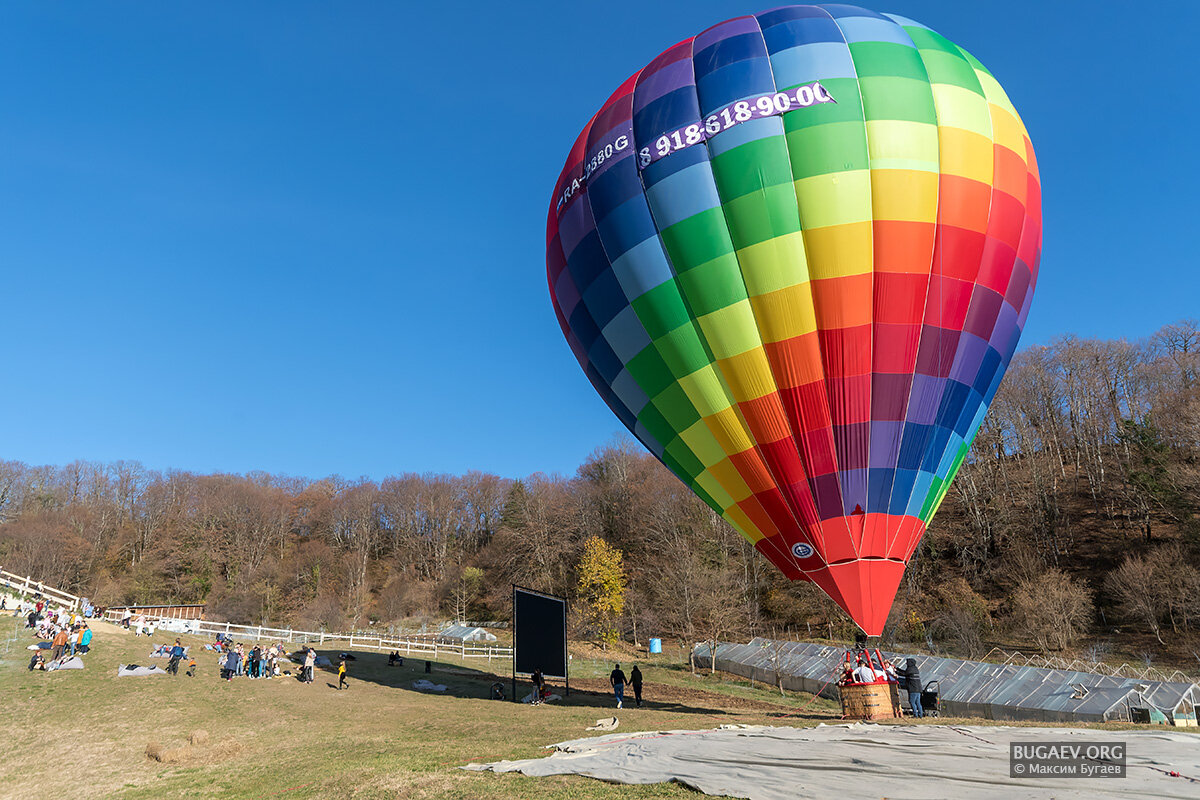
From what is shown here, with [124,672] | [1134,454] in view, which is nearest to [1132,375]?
[1134,454]

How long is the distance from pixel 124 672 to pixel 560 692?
1385 cm

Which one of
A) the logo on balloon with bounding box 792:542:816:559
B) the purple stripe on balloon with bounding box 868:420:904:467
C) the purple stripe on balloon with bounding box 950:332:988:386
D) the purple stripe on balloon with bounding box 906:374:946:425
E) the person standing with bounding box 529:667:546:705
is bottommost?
the person standing with bounding box 529:667:546:705

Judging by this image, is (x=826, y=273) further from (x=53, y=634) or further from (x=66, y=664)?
(x=53, y=634)

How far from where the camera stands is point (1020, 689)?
22.5 metres

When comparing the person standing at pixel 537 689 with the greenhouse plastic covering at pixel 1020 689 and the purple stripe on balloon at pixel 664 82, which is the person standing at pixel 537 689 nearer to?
the greenhouse plastic covering at pixel 1020 689

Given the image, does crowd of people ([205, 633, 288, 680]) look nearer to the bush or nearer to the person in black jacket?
the person in black jacket

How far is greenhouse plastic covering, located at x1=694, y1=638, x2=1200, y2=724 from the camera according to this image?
18.6 meters

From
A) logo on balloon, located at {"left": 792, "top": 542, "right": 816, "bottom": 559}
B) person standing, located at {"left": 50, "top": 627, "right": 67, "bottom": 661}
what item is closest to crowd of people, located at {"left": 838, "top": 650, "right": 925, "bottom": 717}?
logo on balloon, located at {"left": 792, "top": 542, "right": 816, "bottom": 559}

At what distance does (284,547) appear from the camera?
80375 millimetres

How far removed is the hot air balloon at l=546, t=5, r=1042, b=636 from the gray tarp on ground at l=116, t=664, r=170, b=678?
18.9m

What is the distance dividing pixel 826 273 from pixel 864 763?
9339mm

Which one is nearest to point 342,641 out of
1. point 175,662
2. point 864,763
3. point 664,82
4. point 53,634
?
point 53,634

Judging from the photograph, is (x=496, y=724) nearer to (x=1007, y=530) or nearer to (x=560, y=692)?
(x=560, y=692)

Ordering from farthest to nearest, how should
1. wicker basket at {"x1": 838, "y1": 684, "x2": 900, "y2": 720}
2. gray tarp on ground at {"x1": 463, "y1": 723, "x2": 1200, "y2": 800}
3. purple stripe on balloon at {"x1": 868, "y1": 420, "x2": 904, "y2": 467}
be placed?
1. purple stripe on balloon at {"x1": 868, "y1": 420, "x2": 904, "y2": 467}
2. wicker basket at {"x1": 838, "y1": 684, "x2": 900, "y2": 720}
3. gray tarp on ground at {"x1": 463, "y1": 723, "x2": 1200, "y2": 800}
